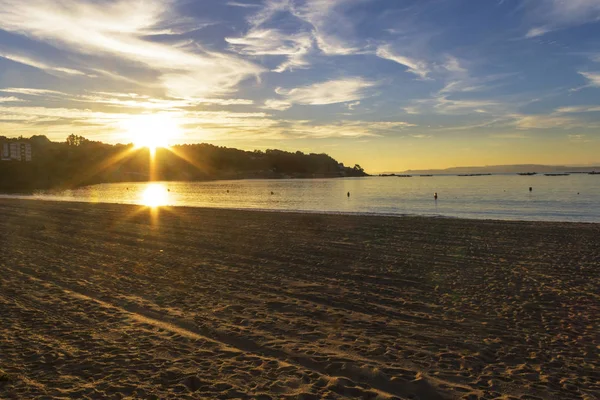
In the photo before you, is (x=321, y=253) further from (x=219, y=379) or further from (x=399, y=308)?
(x=219, y=379)

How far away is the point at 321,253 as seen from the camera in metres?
15.7

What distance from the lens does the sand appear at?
223 inches

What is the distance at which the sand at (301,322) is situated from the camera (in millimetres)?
5660

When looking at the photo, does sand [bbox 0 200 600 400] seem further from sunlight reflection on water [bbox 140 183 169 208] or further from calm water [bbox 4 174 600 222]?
sunlight reflection on water [bbox 140 183 169 208]

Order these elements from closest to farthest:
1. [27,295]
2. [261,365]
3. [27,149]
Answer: [261,365] → [27,295] → [27,149]

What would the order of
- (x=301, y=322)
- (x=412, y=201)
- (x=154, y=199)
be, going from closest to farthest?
1. (x=301, y=322)
2. (x=412, y=201)
3. (x=154, y=199)

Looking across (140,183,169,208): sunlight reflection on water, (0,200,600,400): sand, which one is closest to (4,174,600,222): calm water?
(140,183,169,208): sunlight reflection on water

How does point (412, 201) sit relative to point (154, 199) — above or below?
above

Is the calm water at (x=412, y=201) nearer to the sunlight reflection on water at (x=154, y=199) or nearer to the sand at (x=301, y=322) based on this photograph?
the sunlight reflection on water at (x=154, y=199)

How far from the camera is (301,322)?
8.16 metres

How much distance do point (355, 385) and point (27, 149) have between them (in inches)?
Result: 7044

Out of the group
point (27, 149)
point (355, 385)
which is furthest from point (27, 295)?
point (27, 149)

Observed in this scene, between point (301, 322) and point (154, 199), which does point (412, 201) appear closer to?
point (154, 199)

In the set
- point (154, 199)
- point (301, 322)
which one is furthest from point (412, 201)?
point (301, 322)
